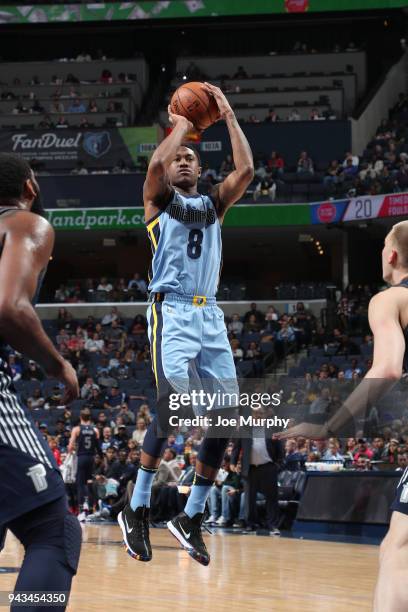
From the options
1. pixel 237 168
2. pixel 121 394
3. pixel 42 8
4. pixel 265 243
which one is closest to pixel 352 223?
pixel 265 243

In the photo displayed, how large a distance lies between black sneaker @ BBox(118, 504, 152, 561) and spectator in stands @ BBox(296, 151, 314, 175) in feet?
81.0

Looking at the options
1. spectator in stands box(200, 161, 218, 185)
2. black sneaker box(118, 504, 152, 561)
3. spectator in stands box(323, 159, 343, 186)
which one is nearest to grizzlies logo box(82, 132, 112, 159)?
spectator in stands box(200, 161, 218, 185)

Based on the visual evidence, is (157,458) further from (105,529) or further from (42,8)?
(42,8)

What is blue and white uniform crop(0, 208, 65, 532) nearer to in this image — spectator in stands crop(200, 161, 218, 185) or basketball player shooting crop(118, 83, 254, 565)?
basketball player shooting crop(118, 83, 254, 565)

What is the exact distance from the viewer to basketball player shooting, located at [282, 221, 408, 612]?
390cm

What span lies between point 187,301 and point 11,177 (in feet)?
8.51

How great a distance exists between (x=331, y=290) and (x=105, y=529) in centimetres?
→ 1277

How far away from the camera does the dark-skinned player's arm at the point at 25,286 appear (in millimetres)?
3451

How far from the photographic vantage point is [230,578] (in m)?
10.4

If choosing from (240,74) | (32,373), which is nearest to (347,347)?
(32,373)

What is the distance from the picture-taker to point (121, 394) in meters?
22.9

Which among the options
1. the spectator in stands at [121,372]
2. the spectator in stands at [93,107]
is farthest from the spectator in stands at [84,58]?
the spectator in stands at [121,372]

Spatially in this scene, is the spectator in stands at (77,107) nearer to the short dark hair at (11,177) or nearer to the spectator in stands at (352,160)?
the spectator in stands at (352,160)

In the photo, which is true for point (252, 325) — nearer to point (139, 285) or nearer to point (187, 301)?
point (139, 285)
